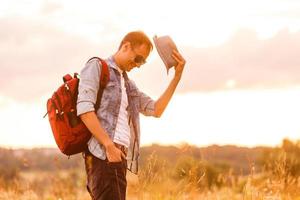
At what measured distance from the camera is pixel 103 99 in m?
4.77

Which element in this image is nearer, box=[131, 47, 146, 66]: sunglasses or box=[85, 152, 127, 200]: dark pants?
box=[85, 152, 127, 200]: dark pants

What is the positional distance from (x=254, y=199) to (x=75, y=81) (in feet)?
9.20

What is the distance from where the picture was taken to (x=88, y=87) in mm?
4668

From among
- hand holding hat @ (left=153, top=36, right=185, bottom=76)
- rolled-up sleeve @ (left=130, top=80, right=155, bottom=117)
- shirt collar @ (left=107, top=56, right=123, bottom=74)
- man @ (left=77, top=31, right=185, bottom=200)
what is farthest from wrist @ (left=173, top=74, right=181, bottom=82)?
shirt collar @ (left=107, top=56, right=123, bottom=74)

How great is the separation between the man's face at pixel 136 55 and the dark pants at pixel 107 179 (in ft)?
2.21

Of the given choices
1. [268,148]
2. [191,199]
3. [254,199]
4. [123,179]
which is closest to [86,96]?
[123,179]

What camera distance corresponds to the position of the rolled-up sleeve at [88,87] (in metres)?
4.62

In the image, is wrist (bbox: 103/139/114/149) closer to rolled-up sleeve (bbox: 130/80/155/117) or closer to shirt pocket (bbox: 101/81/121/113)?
shirt pocket (bbox: 101/81/121/113)

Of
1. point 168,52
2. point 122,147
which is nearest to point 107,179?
point 122,147

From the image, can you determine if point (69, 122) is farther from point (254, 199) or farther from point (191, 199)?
point (191, 199)

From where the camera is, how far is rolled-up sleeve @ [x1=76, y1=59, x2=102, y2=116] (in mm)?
4619

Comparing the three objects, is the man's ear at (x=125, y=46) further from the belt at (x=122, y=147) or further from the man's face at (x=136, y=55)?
the belt at (x=122, y=147)

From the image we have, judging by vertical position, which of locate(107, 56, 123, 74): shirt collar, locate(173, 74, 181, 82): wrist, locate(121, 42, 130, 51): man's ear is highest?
locate(121, 42, 130, 51): man's ear

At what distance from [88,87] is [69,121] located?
277 mm
